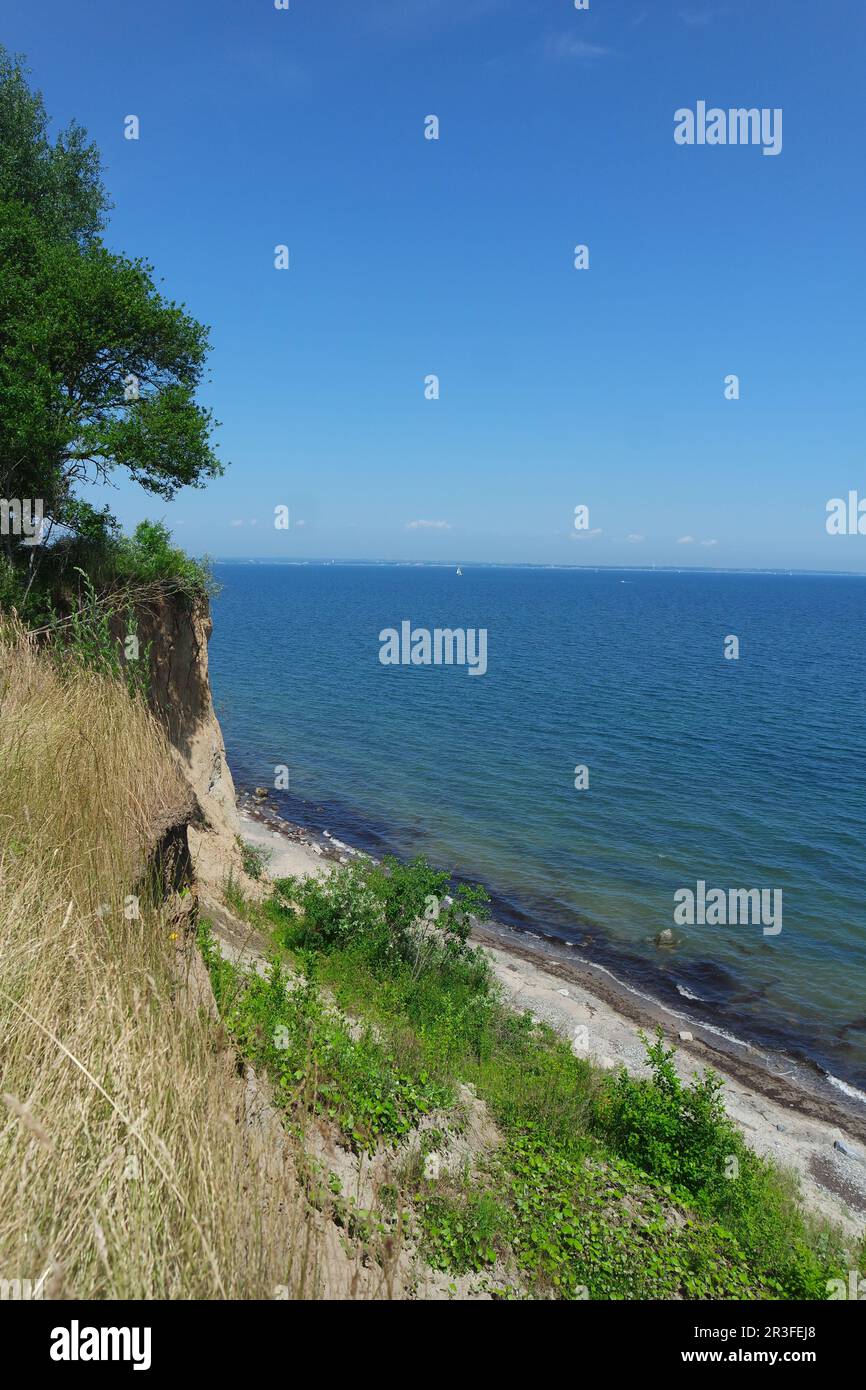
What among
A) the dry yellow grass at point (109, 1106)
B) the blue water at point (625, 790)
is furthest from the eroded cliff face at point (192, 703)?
the dry yellow grass at point (109, 1106)

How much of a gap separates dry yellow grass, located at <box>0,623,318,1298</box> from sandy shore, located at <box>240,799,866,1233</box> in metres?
13.0

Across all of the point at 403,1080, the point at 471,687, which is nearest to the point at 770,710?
the point at 471,687

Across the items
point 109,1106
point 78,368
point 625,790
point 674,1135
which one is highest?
point 78,368

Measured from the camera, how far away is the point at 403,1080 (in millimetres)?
9672

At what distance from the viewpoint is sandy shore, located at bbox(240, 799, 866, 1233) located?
14914 millimetres

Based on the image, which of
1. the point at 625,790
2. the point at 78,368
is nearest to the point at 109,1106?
the point at 78,368

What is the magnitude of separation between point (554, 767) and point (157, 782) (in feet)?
112

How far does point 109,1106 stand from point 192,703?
777 inches

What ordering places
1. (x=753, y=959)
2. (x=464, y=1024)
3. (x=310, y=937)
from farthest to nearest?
(x=753, y=959) < (x=310, y=937) < (x=464, y=1024)

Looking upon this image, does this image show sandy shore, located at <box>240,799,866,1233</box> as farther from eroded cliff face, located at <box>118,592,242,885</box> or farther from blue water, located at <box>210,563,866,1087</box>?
eroded cliff face, located at <box>118,592,242,885</box>

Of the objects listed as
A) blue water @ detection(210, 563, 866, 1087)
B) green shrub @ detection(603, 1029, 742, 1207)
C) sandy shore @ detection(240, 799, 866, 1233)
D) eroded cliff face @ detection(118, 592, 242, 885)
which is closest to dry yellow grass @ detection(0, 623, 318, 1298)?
green shrub @ detection(603, 1029, 742, 1207)

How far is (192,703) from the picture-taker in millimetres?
22266

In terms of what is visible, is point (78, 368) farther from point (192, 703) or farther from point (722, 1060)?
point (722, 1060)
